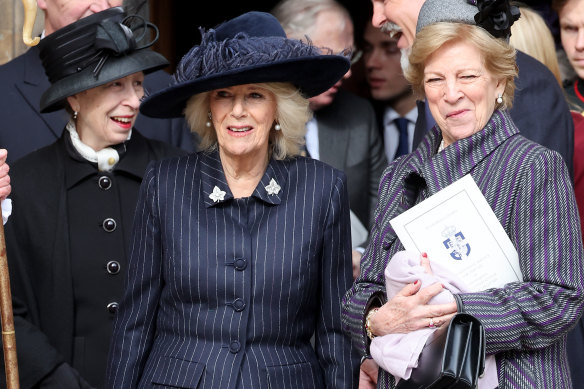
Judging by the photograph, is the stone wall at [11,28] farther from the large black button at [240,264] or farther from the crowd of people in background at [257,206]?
the large black button at [240,264]

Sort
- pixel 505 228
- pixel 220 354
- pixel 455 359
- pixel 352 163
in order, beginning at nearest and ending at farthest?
1. pixel 455 359
2. pixel 505 228
3. pixel 220 354
4. pixel 352 163

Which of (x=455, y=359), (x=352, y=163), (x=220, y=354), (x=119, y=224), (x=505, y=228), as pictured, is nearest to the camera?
(x=455, y=359)

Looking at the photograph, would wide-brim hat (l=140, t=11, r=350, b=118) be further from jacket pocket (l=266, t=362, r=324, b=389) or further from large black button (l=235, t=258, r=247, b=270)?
jacket pocket (l=266, t=362, r=324, b=389)

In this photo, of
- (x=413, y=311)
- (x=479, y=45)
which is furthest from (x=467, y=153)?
(x=413, y=311)

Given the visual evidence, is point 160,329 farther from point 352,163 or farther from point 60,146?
point 352,163

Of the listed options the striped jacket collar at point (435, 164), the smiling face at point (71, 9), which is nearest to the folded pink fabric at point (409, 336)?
the striped jacket collar at point (435, 164)

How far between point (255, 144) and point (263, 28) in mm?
400

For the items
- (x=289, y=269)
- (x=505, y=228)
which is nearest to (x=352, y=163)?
(x=289, y=269)

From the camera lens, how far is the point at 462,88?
312 centimetres

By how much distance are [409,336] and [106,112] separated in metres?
1.81

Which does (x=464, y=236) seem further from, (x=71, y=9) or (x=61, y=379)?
(x=71, y=9)

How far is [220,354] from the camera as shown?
3.39 metres

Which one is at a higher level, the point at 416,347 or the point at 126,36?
the point at 126,36

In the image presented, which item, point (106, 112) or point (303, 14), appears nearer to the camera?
point (106, 112)
